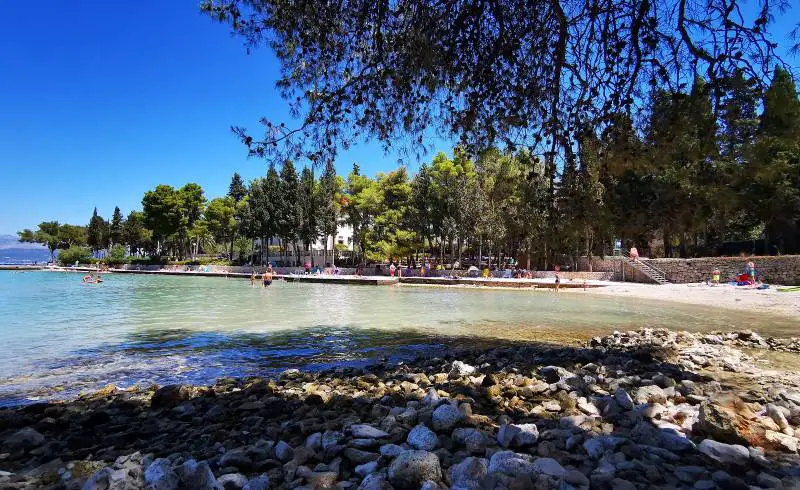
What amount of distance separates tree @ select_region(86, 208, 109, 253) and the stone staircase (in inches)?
3323

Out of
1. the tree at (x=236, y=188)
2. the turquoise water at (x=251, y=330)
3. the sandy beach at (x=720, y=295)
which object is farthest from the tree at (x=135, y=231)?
the sandy beach at (x=720, y=295)

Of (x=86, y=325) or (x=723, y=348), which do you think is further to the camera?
(x=86, y=325)

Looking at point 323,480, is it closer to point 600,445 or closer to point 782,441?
point 600,445

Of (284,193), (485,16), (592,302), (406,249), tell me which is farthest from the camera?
(284,193)

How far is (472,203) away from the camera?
127ft

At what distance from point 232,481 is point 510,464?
67.3 inches

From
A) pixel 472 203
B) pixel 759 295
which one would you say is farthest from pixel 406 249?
pixel 759 295

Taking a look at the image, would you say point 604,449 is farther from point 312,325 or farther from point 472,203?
point 472,203

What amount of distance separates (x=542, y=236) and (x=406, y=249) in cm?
3653

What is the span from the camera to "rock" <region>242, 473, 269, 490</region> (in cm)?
275

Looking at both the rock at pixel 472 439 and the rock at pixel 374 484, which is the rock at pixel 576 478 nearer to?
the rock at pixel 472 439

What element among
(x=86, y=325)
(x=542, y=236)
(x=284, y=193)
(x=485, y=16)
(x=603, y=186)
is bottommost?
(x=86, y=325)

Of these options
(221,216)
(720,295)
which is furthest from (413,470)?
(221,216)

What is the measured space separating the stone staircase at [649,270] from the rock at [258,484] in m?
33.4
